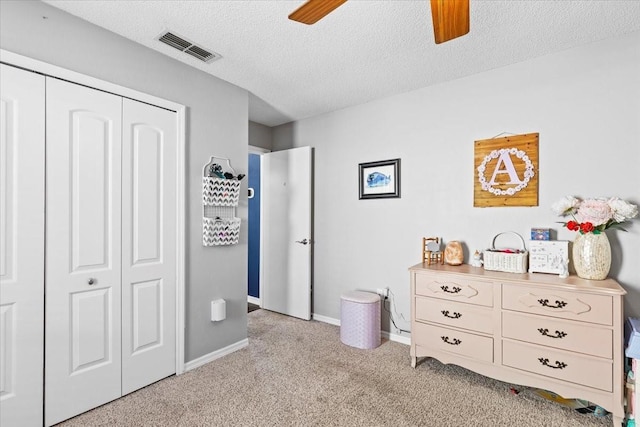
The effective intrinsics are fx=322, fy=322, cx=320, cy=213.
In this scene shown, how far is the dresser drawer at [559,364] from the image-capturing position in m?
1.91

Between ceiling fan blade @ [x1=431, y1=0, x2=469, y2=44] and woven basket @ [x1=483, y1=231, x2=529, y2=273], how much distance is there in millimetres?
1637

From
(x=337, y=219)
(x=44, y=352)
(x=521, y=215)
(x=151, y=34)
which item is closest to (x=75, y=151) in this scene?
(x=151, y=34)

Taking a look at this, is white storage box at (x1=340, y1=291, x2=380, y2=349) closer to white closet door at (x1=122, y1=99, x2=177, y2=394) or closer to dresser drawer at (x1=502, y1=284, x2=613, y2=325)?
dresser drawer at (x1=502, y1=284, x2=613, y2=325)

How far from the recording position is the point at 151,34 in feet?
7.11

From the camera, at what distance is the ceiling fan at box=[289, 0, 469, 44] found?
4.41 ft

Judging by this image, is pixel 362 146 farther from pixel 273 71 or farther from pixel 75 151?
pixel 75 151

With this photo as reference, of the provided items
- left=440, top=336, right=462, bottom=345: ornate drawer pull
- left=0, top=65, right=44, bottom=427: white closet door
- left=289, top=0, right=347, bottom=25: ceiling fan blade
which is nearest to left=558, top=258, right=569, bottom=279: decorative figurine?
left=440, top=336, right=462, bottom=345: ornate drawer pull

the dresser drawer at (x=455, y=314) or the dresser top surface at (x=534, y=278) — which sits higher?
the dresser top surface at (x=534, y=278)

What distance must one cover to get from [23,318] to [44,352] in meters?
0.24

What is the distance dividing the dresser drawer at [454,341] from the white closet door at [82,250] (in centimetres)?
223

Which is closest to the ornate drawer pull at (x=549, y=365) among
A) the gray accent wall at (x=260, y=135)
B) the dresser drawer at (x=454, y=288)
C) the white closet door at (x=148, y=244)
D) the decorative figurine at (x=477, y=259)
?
the dresser drawer at (x=454, y=288)

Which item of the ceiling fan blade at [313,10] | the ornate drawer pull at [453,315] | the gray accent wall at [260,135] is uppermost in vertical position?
the gray accent wall at [260,135]

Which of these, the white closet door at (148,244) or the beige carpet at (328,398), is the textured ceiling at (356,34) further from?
the beige carpet at (328,398)

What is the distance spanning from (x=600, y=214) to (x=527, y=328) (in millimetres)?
871
